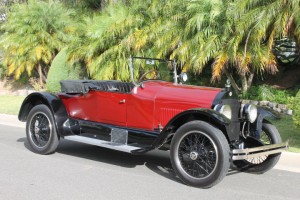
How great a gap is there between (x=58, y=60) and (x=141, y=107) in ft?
41.6

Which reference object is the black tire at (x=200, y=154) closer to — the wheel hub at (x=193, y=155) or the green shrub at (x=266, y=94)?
the wheel hub at (x=193, y=155)

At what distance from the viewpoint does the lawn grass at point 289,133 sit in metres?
7.84

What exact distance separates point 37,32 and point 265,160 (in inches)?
611

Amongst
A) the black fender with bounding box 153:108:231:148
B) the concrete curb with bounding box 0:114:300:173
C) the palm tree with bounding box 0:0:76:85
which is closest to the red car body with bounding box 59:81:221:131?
the black fender with bounding box 153:108:231:148

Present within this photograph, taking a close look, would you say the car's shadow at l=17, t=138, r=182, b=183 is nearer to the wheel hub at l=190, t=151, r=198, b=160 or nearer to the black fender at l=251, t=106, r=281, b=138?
the wheel hub at l=190, t=151, r=198, b=160

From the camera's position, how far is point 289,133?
9.06 metres

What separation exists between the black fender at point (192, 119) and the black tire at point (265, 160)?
93cm

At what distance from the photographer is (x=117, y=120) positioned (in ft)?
21.5

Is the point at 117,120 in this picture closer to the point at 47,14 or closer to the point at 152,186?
the point at 152,186

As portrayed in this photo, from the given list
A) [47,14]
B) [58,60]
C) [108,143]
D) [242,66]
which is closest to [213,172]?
[108,143]

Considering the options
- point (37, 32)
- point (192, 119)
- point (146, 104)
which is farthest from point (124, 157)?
point (37, 32)

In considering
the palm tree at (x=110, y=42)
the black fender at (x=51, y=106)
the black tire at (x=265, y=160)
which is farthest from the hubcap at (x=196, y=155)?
the palm tree at (x=110, y=42)

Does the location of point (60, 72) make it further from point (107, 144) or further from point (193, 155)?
point (193, 155)

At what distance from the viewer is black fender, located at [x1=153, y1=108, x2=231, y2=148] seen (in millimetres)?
5203
